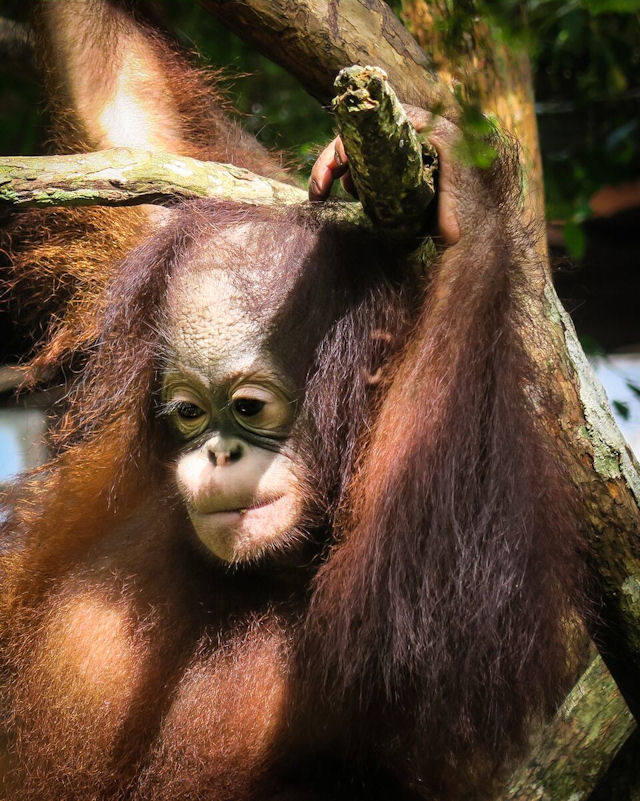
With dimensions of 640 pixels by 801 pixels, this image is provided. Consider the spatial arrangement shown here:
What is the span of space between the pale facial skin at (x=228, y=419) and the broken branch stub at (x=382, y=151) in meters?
0.60

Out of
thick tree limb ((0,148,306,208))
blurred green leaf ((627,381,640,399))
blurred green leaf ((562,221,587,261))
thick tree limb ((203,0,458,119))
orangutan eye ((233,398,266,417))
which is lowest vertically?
orangutan eye ((233,398,266,417))

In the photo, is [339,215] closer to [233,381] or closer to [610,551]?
[233,381]

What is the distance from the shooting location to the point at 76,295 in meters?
3.61

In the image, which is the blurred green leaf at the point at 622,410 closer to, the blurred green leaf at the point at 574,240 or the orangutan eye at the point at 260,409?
the blurred green leaf at the point at 574,240

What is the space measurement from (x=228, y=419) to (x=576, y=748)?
1283mm

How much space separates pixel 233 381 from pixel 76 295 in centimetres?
109

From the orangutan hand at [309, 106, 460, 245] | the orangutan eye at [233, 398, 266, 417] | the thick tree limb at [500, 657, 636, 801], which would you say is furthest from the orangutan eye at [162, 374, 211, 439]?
the thick tree limb at [500, 657, 636, 801]

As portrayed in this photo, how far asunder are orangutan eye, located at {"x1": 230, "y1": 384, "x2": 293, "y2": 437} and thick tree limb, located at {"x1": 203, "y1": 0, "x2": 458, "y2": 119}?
1002 mm

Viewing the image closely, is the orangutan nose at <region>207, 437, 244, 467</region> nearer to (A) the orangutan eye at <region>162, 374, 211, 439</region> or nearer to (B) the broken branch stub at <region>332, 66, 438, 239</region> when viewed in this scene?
(A) the orangutan eye at <region>162, 374, 211, 439</region>

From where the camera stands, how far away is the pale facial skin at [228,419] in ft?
8.73

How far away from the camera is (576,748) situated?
253 centimetres

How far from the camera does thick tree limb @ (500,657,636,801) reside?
2523 mm

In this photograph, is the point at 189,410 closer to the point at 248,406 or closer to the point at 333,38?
the point at 248,406

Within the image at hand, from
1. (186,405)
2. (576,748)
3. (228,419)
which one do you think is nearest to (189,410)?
(186,405)
